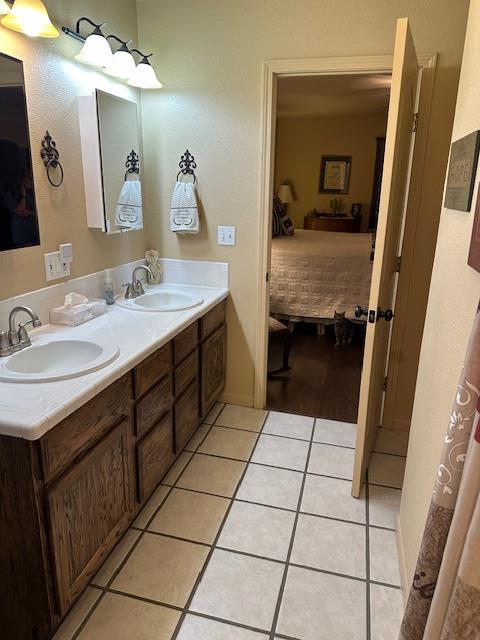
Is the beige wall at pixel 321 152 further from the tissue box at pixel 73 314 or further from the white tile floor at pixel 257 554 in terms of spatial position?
the tissue box at pixel 73 314

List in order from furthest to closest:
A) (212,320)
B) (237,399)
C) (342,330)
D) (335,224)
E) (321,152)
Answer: (321,152)
(335,224)
(342,330)
(237,399)
(212,320)

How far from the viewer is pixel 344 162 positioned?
23.4 feet

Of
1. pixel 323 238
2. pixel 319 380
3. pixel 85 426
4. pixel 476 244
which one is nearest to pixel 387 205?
pixel 476 244

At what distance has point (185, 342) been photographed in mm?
2240

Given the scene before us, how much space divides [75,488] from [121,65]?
6.50 ft

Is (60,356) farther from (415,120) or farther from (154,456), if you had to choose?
(415,120)

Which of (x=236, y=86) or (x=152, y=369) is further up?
(x=236, y=86)

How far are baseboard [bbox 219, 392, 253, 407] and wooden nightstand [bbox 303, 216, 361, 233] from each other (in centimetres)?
471

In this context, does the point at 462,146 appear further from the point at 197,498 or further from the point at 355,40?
the point at 197,498

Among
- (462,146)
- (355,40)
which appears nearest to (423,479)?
(462,146)

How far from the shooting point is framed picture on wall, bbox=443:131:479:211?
116cm

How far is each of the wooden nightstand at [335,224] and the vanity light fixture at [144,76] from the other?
505cm

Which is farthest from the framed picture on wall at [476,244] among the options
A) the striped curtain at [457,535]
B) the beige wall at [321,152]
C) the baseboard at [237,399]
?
the beige wall at [321,152]

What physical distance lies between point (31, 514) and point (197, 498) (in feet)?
3.27
